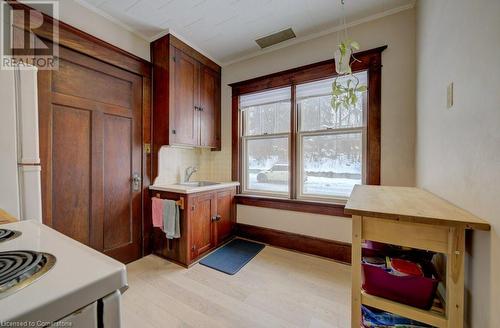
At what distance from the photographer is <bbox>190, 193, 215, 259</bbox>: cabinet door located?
230 centimetres

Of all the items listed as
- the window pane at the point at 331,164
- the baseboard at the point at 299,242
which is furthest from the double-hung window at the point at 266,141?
the baseboard at the point at 299,242

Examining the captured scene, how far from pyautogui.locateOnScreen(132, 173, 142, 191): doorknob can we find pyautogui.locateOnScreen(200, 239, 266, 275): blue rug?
3.82ft

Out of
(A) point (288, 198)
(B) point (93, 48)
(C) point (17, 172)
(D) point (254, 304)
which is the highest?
(B) point (93, 48)

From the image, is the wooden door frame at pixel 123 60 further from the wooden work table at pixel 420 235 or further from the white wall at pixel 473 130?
the white wall at pixel 473 130

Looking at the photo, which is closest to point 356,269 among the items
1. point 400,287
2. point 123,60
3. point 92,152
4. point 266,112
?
point 400,287

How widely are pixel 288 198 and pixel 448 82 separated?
1.93 metres

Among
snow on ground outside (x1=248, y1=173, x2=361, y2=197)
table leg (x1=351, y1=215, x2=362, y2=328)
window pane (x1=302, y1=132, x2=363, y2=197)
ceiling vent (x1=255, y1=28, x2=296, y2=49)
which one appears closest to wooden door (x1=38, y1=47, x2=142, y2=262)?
ceiling vent (x1=255, y1=28, x2=296, y2=49)

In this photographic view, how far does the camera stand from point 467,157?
930 mm

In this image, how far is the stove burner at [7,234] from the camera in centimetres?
72

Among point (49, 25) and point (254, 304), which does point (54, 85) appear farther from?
point (254, 304)

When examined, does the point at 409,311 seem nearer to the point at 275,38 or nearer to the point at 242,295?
the point at 242,295

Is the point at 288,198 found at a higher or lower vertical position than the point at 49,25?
lower

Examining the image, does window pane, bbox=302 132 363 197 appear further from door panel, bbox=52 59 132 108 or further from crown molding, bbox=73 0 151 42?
crown molding, bbox=73 0 151 42

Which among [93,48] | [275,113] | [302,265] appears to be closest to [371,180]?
[302,265]
